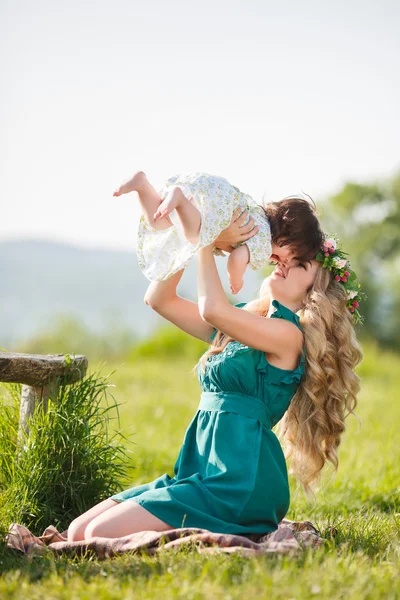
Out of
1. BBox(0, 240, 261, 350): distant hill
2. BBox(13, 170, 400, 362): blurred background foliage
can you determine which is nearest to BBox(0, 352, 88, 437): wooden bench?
BBox(13, 170, 400, 362): blurred background foliage

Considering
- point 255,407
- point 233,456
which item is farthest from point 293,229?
point 233,456

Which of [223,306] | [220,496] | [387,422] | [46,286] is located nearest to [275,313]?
[223,306]

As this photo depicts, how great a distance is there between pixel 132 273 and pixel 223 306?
4571cm

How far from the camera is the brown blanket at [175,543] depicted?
2941 millimetres

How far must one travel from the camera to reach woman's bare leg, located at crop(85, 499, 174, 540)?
3.17m

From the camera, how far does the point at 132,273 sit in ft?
160

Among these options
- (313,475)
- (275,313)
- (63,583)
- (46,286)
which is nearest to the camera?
(63,583)

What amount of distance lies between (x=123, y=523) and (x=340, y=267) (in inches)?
64.3

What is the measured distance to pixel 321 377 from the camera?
343cm

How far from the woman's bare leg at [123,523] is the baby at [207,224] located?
1.12 m

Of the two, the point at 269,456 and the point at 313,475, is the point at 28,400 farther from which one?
the point at 313,475

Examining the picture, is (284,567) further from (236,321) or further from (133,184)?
(133,184)

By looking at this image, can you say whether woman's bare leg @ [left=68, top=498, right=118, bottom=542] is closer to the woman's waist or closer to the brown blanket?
the brown blanket

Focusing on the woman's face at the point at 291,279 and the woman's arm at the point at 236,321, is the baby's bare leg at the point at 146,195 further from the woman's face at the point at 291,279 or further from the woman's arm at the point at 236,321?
the woman's face at the point at 291,279
